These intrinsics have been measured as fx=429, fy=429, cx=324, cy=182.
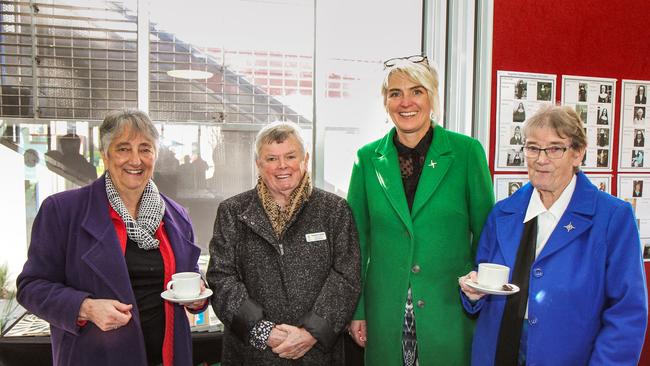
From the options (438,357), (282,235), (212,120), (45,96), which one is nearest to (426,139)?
(282,235)

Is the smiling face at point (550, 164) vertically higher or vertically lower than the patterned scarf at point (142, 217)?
higher

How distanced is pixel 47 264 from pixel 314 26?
1982 millimetres

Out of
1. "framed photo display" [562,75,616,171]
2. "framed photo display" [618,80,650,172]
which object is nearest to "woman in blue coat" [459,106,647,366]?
"framed photo display" [562,75,616,171]

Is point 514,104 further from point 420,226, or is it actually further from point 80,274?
point 80,274

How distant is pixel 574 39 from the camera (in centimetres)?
255

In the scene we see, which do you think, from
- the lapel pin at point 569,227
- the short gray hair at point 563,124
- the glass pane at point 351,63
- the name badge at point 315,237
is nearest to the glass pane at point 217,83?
the glass pane at point 351,63

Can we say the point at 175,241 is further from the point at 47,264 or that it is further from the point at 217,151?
the point at 217,151

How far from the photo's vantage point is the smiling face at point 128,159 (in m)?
1.57

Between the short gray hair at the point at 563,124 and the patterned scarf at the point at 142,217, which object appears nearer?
the short gray hair at the point at 563,124

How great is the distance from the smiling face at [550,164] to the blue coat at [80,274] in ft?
4.78

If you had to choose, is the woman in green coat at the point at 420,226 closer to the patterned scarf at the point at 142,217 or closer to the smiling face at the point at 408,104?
the smiling face at the point at 408,104

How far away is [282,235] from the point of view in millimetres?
1624

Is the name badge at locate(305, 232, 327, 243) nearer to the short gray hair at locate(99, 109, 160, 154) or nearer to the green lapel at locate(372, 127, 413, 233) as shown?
the green lapel at locate(372, 127, 413, 233)

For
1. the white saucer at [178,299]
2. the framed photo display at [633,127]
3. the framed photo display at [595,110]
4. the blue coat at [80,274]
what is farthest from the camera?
the framed photo display at [633,127]
